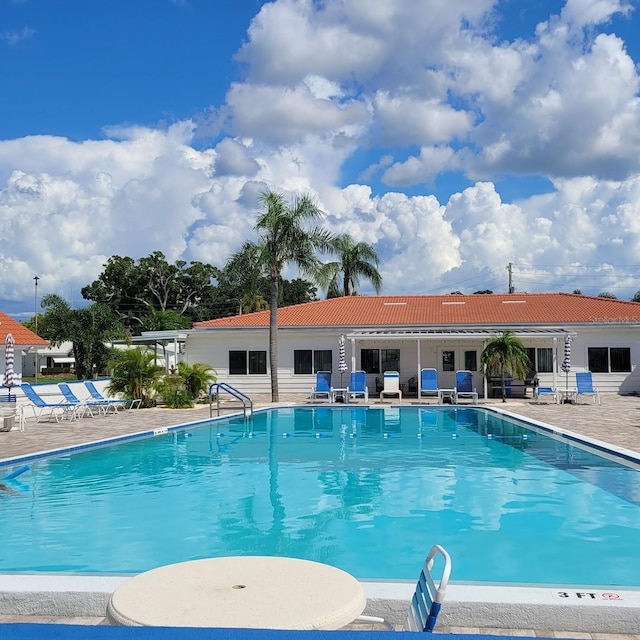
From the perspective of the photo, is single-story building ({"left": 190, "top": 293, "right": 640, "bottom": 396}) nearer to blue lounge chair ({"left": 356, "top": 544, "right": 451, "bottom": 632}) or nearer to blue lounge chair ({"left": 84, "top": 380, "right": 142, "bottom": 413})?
blue lounge chair ({"left": 84, "top": 380, "right": 142, "bottom": 413})

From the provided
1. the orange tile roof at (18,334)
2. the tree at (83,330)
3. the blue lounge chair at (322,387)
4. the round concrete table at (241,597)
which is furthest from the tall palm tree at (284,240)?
the round concrete table at (241,597)

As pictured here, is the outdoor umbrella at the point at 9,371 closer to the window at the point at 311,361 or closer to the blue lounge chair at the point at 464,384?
the window at the point at 311,361

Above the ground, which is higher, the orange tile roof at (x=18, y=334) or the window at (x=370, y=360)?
the orange tile roof at (x=18, y=334)

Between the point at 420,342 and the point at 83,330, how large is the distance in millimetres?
22029

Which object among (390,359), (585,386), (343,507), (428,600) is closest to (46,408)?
(343,507)

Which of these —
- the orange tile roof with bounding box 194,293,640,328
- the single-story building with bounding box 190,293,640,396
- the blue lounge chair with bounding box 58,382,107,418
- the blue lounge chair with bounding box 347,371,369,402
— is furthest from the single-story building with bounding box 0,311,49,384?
the blue lounge chair with bounding box 347,371,369,402

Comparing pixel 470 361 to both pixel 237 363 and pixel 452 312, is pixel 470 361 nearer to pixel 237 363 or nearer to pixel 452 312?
pixel 452 312

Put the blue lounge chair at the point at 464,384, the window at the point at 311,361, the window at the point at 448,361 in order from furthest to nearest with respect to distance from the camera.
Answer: the window at the point at 311,361
the window at the point at 448,361
the blue lounge chair at the point at 464,384

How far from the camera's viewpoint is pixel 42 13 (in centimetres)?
1672

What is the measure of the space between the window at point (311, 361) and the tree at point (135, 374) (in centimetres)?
773

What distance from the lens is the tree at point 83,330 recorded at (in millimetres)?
41156

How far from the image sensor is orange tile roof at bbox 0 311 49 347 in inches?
1050

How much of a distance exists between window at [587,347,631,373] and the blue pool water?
13.9 meters

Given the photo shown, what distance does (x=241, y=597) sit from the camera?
361cm
